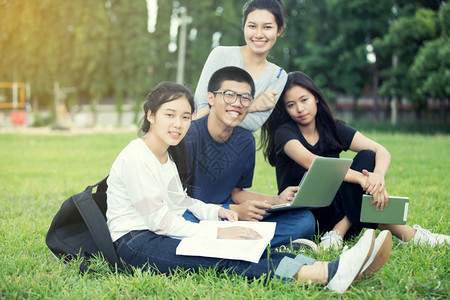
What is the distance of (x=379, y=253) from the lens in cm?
216

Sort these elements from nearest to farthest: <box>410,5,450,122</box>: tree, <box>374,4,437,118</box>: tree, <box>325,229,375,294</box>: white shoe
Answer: <box>325,229,375,294</box>: white shoe, <box>410,5,450,122</box>: tree, <box>374,4,437,118</box>: tree

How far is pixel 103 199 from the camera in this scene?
2680 millimetres

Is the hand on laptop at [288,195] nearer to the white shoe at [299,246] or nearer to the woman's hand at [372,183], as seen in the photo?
the white shoe at [299,246]

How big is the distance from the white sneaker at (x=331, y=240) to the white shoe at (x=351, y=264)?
0.60m

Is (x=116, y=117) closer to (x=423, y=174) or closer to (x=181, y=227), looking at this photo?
(x=423, y=174)

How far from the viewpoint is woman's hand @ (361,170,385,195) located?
279 centimetres

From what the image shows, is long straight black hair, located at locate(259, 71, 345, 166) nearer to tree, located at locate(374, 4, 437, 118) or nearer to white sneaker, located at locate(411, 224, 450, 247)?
white sneaker, located at locate(411, 224, 450, 247)

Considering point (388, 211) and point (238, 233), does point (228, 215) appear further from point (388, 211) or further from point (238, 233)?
point (388, 211)

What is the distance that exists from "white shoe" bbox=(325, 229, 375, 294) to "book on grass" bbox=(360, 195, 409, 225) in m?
0.76

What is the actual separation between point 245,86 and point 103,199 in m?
1.06

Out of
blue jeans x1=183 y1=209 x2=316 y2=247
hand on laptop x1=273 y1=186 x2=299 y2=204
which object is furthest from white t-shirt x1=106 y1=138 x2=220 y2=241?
hand on laptop x1=273 y1=186 x2=299 y2=204

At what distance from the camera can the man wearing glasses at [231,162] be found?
284cm

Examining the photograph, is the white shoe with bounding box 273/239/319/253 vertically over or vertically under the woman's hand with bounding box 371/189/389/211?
under

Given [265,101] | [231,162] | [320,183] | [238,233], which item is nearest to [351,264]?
[238,233]
